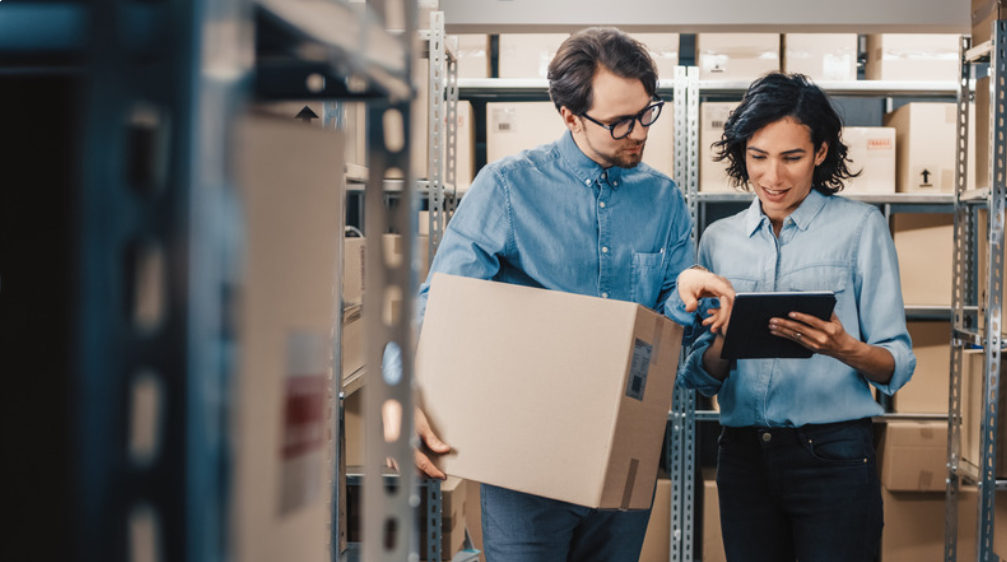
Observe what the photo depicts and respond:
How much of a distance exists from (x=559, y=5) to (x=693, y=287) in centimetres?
211

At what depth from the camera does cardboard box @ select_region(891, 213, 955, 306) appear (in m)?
3.19

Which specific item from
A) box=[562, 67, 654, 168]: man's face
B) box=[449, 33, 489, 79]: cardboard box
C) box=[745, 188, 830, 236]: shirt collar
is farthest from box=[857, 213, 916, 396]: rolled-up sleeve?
box=[449, 33, 489, 79]: cardboard box

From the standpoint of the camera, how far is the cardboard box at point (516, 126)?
3176mm

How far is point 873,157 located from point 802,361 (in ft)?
5.66

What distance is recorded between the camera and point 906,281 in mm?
3215

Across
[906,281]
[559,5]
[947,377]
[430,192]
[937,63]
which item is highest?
[559,5]

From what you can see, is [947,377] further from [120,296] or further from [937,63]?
[120,296]

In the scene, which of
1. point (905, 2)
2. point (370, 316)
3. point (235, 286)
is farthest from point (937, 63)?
point (235, 286)

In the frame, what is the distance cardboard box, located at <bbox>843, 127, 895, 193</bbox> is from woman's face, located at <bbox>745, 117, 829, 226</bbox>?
143 centimetres

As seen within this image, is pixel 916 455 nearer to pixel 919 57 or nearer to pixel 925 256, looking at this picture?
pixel 925 256

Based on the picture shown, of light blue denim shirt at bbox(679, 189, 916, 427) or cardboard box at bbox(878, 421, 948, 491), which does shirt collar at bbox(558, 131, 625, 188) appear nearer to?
light blue denim shirt at bbox(679, 189, 916, 427)

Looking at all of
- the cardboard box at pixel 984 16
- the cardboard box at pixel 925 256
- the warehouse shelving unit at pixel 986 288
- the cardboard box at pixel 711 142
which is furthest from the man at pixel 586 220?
the cardboard box at pixel 925 256

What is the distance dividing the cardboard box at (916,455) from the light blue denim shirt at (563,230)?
2006 millimetres

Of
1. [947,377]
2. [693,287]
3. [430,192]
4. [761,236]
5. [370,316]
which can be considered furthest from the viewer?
[947,377]
